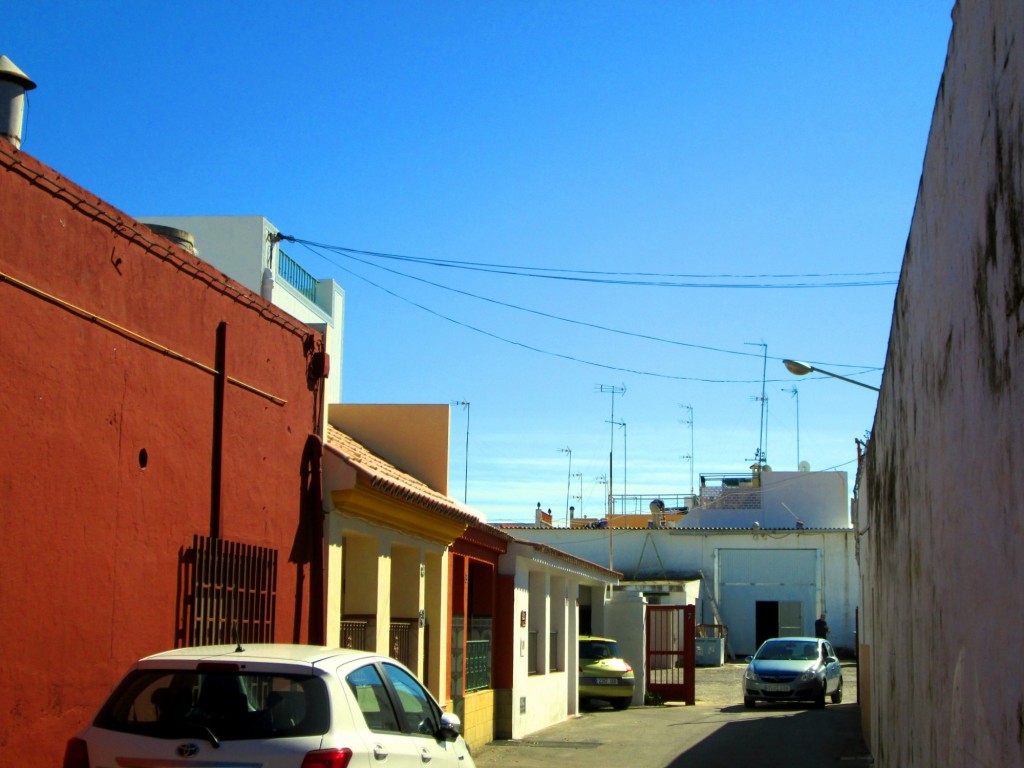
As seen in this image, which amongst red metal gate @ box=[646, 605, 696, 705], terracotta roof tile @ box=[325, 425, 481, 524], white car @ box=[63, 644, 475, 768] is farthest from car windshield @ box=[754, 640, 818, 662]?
white car @ box=[63, 644, 475, 768]

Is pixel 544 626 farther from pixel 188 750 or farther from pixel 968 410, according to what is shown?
pixel 968 410

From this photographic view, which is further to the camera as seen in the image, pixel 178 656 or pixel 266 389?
pixel 266 389

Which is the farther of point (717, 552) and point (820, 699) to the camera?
point (717, 552)

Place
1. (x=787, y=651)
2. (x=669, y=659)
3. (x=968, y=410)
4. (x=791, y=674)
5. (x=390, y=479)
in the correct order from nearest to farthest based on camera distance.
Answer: (x=968, y=410)
(x=390, y=479)
(x=791, y=674)
(x=787, y=651)
(x=669, y=659)

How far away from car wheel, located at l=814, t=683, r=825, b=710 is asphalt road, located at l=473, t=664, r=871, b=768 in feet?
0.57

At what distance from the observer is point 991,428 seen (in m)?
5.08

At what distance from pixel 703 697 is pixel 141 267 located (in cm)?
2500

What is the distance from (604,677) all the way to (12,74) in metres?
20.6

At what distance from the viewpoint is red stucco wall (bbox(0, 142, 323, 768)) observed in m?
7.49

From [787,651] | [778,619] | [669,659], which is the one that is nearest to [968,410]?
[787,651]

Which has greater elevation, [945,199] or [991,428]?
[945,199]

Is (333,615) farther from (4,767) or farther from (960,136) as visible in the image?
(960,136)

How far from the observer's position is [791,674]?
27000 mm

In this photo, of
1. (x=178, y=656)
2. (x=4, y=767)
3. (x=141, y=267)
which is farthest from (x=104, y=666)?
(x=141, y=267)
